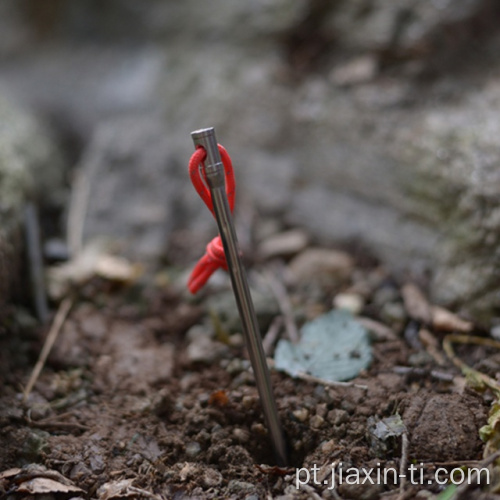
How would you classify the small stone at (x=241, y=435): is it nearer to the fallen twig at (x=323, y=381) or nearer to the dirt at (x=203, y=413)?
the dirt at (x=203, y=413)

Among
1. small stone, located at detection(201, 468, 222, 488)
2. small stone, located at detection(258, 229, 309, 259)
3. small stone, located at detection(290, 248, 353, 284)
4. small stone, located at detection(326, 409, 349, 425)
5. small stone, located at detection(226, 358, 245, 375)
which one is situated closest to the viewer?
small stone, located at detection(201, 468, 222, 488)

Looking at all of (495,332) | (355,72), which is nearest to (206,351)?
(495,332)

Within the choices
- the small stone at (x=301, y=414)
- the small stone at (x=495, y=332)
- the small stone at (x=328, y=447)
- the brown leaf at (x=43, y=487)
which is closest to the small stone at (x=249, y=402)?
the small stone at (x=301, y=414)

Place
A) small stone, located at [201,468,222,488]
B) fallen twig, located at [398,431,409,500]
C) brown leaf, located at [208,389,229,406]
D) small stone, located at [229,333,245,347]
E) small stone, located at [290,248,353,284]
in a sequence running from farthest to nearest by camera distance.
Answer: small stone, located at [290,248,353,284], small stone, located at [229,333,245,347], brown leaf, located at [208,389,229,406], small stone, located at [201,468,222,488], fallen twig, located at [398,431,409,500]

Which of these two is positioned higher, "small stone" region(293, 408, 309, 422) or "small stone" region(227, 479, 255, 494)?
"small stone" region(293, 408, 309, 422)

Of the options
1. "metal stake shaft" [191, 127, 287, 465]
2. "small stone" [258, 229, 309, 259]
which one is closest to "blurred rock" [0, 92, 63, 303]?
"metal stake shaft" [191, 127, 287, 465]

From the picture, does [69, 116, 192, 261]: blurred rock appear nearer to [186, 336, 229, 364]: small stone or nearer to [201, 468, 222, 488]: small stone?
[186, 336, 229, 364]: small stone
